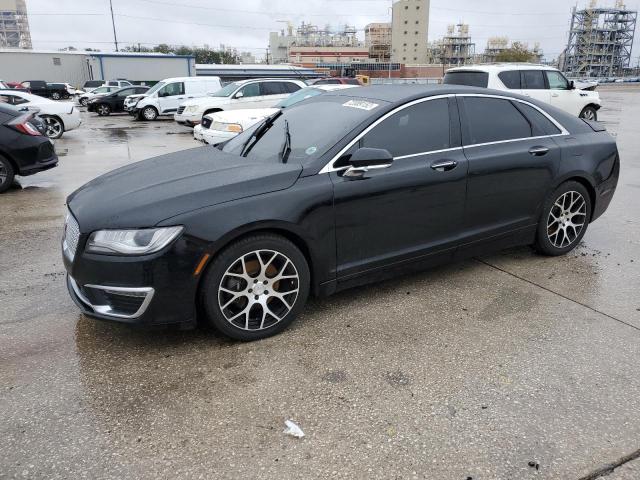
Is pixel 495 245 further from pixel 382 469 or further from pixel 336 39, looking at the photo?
pixel 336 39

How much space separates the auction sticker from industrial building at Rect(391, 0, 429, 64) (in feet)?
406

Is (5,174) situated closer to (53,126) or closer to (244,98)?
(53,126)

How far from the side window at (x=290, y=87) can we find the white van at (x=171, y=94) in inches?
241

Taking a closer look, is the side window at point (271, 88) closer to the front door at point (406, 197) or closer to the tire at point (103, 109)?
the tire at point (103, 109)

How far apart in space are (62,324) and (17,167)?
543 centimetres

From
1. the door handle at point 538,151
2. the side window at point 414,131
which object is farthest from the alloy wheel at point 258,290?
the door handle at point 538,151

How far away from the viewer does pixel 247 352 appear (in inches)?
130

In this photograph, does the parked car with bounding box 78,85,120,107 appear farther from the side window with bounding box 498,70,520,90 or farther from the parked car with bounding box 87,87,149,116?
the side window with bounding box 498,70,520,90

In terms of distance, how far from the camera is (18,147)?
7.82 meters

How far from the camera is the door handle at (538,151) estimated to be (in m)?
4.48

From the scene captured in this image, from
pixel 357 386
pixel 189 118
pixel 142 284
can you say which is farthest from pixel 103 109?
pixel 357 386

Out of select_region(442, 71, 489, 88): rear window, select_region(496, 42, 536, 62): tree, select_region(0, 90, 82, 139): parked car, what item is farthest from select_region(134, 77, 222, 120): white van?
select_region(496, 42, 536, 62): tree

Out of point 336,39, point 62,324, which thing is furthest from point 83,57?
point 336,39

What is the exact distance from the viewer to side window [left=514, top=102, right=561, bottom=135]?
4621 mm
